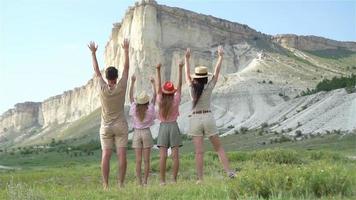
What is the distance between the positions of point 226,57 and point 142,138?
87.6 meters

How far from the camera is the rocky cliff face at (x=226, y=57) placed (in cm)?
7269

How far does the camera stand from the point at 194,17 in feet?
342

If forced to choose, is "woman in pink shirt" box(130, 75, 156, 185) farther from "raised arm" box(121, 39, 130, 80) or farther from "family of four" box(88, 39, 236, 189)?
"raised arm" box(121, 39, 130, 80)

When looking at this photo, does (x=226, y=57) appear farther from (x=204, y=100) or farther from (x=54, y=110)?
(x=204, y=100)

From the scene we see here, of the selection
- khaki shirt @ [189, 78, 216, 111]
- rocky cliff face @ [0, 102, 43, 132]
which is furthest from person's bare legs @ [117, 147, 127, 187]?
rocky cliff face @ [0, 102, 43, 132]

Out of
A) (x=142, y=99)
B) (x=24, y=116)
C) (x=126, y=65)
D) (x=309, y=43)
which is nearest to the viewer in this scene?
(x=126, y=65)

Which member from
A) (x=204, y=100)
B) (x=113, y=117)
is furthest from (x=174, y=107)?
(x=113, y=117)

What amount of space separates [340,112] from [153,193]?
3339 centimetres

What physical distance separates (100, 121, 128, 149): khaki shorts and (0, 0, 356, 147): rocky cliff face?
5379cm

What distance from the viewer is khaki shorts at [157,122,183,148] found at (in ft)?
32.9

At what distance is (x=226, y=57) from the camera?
9719cm

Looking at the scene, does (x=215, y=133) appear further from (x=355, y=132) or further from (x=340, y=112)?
(x=340, y=112)

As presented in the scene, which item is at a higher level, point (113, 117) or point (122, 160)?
point (113, 117)

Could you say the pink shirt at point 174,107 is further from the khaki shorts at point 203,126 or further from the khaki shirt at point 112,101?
the khaki shirt at point 112,101
